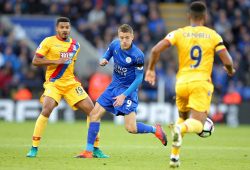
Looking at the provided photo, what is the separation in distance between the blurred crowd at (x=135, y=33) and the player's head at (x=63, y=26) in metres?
11.8

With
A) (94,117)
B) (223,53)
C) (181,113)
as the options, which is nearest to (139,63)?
(94,117)

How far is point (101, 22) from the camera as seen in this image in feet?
88.1

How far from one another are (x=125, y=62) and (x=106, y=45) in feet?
46.9

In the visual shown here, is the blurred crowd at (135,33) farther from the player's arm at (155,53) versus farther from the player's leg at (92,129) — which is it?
the player's arm at (155,53)

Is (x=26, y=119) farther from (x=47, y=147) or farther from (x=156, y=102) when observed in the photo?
(x=47, y=147)

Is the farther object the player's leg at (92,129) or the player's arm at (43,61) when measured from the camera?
the player's arm at (43,61)

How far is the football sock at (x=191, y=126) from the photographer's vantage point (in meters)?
9.87

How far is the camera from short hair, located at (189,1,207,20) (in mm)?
10148

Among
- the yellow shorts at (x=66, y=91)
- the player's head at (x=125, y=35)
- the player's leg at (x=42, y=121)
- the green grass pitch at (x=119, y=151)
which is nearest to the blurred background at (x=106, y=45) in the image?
the green grass pitch at (x=119, y=151)

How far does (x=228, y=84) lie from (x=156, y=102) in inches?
117

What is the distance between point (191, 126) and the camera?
392 inches

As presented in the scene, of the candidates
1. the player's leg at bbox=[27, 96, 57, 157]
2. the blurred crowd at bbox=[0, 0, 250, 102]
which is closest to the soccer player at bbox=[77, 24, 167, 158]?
the player's leg at bbox=[27, 96, 57, 157]

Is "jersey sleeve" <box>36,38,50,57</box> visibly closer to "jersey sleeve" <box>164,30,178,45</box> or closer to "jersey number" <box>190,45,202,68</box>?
"jersey sleeve" <box>164,30,178,45</box>

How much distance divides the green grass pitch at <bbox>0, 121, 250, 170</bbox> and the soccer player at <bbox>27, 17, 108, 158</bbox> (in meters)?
0.79
